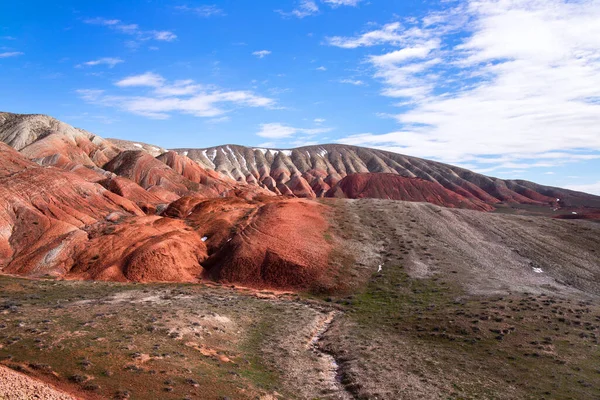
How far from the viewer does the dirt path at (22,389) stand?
13.8m

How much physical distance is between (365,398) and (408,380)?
11.3 ft

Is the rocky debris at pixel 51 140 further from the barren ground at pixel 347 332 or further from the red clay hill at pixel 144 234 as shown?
the barren ground at pixel 347 332

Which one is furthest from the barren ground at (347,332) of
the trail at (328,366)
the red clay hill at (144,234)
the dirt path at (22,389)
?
the red clay hill at (144,234)

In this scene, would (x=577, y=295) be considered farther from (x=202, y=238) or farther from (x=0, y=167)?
(x=0, y=167)

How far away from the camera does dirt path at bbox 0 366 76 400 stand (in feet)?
45.4

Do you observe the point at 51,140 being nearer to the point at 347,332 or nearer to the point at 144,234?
the point at 144,234

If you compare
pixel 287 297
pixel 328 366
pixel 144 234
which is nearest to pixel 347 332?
pixel 328 366

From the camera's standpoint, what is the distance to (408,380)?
23609 millimetres

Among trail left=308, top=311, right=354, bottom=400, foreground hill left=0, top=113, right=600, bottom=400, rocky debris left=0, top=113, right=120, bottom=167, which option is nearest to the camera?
trail left=308, top=311, right=354, bottom=400

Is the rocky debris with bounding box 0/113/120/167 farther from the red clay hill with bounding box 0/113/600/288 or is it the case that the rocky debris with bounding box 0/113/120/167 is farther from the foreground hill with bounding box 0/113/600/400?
the foreground hill with bounding box 0/113/600/400

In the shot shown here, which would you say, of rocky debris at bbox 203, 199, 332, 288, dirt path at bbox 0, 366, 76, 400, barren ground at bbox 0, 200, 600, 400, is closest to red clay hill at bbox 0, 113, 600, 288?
rocky debris at bbox 203, 199, 332, 288

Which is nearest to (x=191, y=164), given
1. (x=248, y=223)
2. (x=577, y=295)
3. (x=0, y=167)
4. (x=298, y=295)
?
(x=0, y=167)

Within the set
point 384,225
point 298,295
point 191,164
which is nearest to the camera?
point 298,295

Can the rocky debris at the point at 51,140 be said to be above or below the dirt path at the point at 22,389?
above
